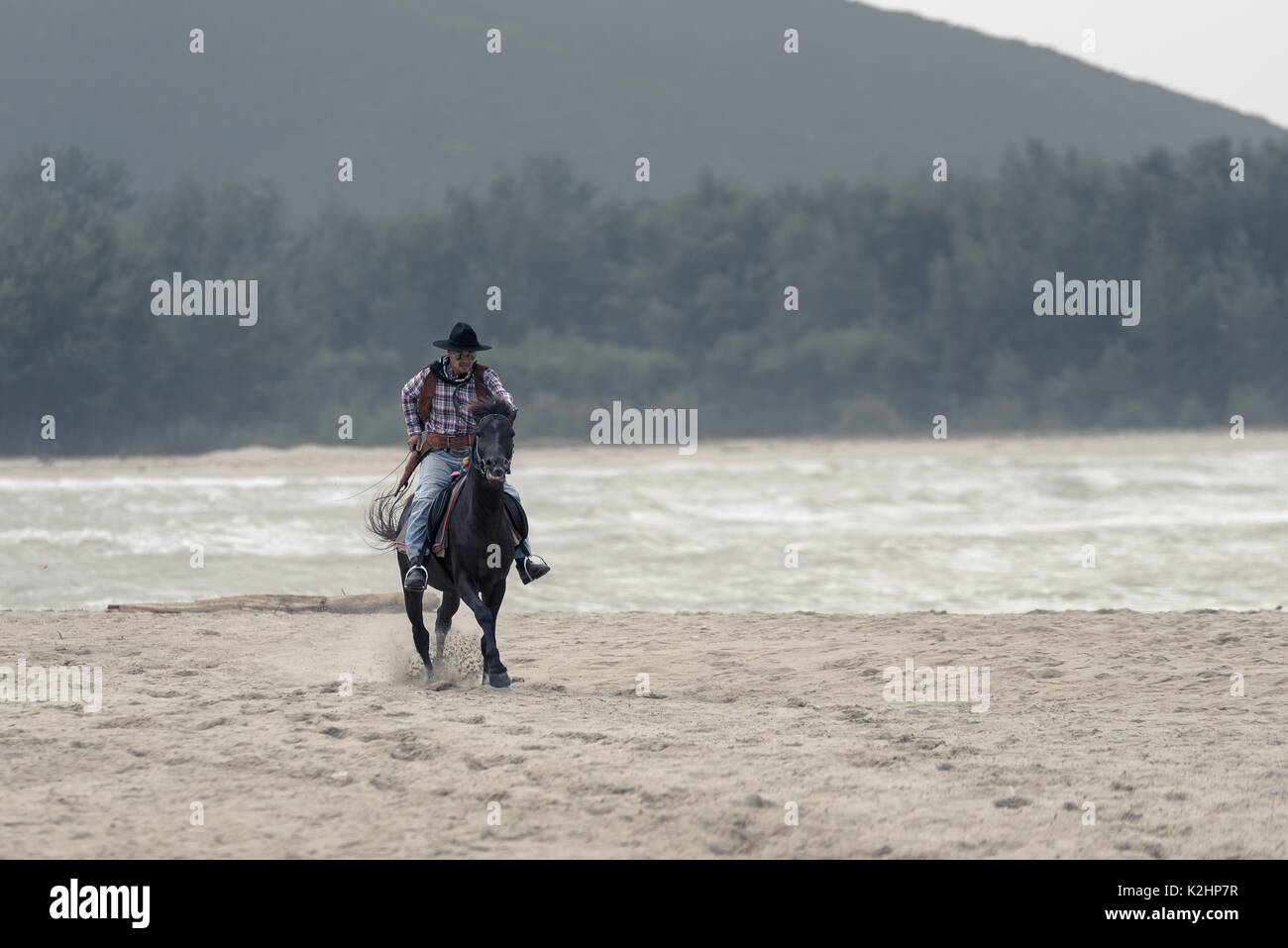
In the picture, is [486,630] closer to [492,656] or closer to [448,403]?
[492,656]

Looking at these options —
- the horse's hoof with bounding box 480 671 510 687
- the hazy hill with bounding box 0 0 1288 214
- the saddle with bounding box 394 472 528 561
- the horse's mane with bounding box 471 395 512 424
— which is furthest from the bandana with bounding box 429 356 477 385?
the hazy hill with bounding box 0 0 1288 214

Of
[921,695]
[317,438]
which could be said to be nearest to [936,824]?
[921,695]

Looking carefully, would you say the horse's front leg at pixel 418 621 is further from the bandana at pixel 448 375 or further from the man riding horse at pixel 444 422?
the bandana at pixel 448 375

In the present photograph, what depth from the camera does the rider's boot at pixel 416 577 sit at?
9.98 meters

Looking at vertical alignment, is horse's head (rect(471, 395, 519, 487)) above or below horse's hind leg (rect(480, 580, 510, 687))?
above

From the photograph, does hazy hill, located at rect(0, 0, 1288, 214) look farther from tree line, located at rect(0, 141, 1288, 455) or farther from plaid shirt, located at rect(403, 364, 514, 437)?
plaid shirt, located at rect(403, 364, 514, 437)

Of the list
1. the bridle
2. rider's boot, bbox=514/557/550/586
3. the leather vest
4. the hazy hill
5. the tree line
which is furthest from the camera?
the hazy hill

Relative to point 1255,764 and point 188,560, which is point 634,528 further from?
point 1255,764

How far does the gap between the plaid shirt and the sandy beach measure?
1.80 meters

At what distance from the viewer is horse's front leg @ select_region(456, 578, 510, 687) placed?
32.6 ft

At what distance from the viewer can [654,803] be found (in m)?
6.96

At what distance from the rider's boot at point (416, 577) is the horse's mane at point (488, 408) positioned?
3.91ft

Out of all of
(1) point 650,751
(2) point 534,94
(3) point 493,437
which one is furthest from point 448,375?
(2) point 534,94

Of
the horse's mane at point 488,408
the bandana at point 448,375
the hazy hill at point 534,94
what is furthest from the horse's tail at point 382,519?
the hazy hill at point 534,94
